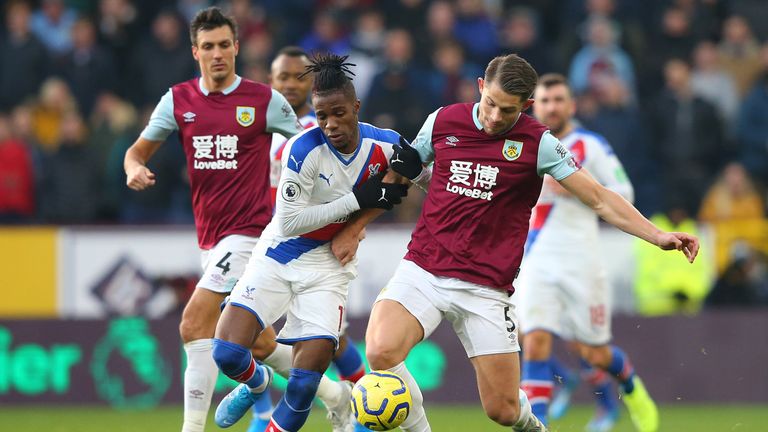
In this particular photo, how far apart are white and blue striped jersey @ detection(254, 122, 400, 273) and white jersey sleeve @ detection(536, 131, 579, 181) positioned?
1042mm

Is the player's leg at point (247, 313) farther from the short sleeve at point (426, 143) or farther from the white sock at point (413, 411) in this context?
the short sleeve at point (426, 143)

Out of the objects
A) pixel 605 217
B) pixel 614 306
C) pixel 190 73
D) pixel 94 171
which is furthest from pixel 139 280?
pixel 605 217

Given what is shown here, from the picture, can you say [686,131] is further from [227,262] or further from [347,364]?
[227,262]

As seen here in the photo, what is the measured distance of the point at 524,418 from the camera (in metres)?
8.09

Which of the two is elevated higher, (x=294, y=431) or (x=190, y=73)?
(x=190, y=73)

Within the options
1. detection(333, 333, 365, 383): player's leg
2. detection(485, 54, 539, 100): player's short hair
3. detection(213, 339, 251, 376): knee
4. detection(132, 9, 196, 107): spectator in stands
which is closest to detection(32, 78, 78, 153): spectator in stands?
detection(132, 9, 196, 107): spectator in stands

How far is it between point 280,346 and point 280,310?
42.2 inches

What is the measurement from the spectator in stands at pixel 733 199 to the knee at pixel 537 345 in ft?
17.1

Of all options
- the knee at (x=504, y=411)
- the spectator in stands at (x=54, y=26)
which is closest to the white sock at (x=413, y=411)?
the knee at (x=504, y=411)

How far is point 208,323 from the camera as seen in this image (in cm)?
882

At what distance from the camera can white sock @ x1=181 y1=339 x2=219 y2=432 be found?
875 cm

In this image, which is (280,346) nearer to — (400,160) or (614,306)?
(400,160)

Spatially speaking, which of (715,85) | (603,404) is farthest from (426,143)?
(715,85)

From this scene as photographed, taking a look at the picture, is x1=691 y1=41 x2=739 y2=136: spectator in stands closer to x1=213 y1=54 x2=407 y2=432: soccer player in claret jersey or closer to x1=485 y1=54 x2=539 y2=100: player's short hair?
x1=213 y1=54 x2=407 y2=432: soccer player in claret jersey
